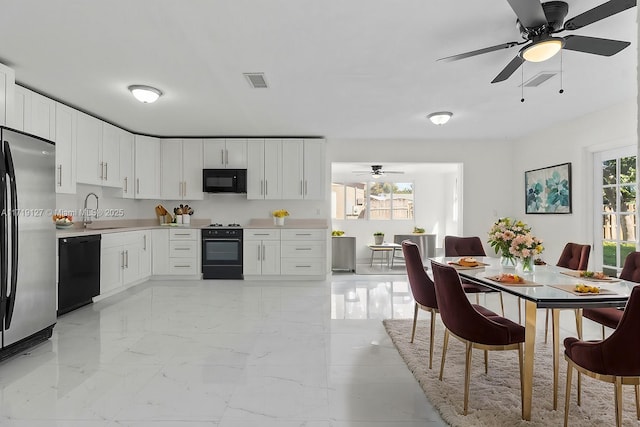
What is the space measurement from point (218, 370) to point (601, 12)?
3206 millimetres

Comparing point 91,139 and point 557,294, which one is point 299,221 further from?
point 557,294

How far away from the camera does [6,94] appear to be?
3.34 metres

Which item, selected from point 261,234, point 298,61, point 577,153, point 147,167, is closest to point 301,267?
point 261,234

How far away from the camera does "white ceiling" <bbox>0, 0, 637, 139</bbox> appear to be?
8.38ft

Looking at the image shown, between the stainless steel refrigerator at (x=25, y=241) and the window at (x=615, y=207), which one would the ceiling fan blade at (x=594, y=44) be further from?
the stainless steel refrigerator at (x=25, y=241)

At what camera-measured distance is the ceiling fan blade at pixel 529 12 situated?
2062mm

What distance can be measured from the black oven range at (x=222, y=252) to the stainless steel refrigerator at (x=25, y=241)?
297cm

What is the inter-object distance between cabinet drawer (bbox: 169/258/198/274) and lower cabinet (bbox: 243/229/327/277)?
83cm

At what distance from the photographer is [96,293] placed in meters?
4.69

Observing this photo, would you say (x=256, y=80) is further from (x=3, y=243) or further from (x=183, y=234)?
(x=183, y=234)

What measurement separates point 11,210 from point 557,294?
12.1 ft

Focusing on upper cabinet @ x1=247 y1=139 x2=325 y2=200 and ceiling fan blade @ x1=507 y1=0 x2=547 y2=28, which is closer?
ceiling fan blade @ x1=507 y1=0 x2=547 y2=28

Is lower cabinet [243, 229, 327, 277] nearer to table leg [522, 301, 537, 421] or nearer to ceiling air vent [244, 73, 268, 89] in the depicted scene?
ceiling air vent [244, 73, 268, 89]

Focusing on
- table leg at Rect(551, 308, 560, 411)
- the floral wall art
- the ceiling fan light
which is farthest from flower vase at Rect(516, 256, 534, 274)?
the floral wall art
